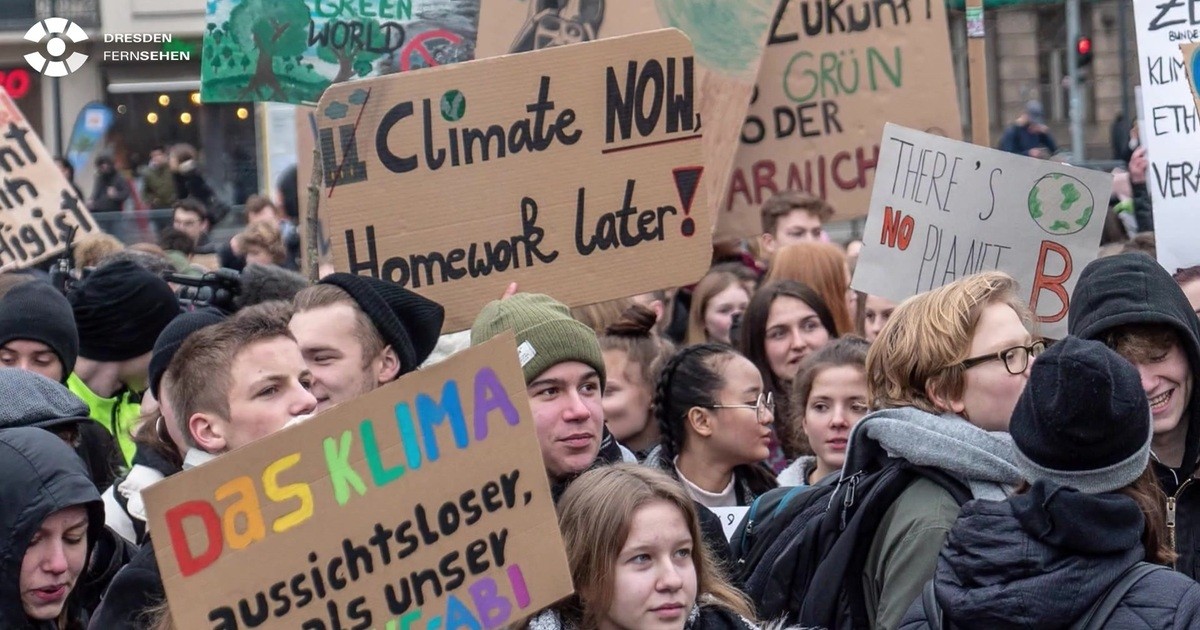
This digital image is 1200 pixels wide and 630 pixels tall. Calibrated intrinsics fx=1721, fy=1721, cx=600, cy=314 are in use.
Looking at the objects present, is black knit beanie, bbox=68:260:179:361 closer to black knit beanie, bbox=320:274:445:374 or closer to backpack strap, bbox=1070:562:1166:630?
black knit beanie, bbox=320:274:445:374

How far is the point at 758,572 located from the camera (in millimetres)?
3766

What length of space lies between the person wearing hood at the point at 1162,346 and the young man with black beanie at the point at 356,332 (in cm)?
161

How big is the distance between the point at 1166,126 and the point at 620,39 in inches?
88.5

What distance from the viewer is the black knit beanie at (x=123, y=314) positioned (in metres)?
5.72

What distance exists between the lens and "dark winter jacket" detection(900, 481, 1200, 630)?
2721 millimetres

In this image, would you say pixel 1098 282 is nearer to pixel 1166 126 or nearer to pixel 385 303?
pixel 385 303

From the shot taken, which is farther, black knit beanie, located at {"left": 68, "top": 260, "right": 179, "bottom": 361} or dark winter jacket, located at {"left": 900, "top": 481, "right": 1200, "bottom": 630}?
black knit beanie, located at {"left": 68, "top": 260, "right": 179, "bottom": 361}

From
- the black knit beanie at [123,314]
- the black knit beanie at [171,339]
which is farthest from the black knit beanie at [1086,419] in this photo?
the black knit beanie at [123,314]

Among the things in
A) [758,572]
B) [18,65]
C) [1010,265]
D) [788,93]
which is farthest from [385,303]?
[18,65]

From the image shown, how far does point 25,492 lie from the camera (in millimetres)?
3447

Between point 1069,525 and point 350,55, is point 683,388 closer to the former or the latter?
point 1069,525

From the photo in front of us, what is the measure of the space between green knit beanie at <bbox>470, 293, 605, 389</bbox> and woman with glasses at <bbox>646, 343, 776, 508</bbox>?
1019 millimetres

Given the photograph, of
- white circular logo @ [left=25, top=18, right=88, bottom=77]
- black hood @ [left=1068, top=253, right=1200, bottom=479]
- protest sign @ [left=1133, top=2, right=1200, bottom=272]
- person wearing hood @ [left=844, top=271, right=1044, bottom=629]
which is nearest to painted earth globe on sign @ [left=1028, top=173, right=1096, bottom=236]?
protest sign @ [left=1133, top=2, right=1200, bottom=272]

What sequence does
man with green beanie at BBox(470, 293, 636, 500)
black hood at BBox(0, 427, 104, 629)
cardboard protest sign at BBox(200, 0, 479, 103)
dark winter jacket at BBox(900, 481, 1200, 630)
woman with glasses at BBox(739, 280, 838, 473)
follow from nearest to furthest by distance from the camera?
1. dark winter jacket at BBox(900, 481, 1200, 630)
2. black hood at BBox(0, 427, 104, 629)
3. man with green beanie at BBox(470, 293, 636, 500)
4. woman with glasses at BBox(739, 280, 838, 473)
5. cardboard protest sign at BBox(200, 0, 479, 103)
